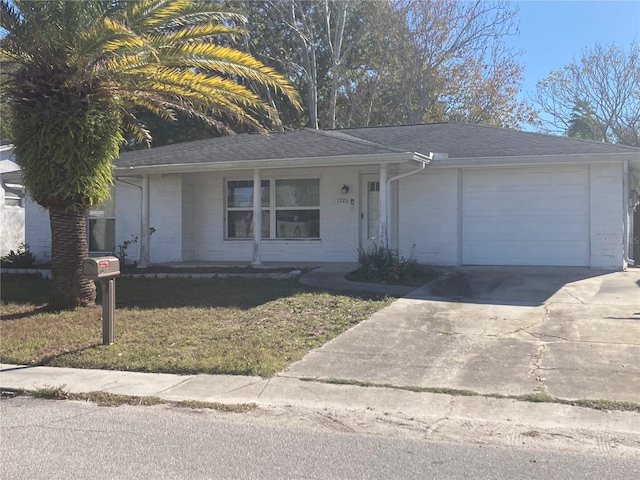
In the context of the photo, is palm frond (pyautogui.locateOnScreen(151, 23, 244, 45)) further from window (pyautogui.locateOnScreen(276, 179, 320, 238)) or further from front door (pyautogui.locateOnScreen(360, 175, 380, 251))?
front door (pyautogui.locateOnScreen(360, 175, 380, 251))

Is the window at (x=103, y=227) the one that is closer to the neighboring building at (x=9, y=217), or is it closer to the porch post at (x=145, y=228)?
the porch post at (x=145, y=228)

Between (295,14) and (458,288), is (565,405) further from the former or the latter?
(295,14)

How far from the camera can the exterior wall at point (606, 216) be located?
42.7 ft

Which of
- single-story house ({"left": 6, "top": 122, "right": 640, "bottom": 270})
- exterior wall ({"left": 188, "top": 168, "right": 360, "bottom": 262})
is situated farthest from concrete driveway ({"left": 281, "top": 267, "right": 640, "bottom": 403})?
exterior wall ({"left": 188, "top": 168, "right": 360, "bottom": 262})

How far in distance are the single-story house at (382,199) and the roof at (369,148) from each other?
0.04 metres

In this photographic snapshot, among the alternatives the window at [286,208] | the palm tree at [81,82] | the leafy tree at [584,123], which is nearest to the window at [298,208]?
the window at [286,208]

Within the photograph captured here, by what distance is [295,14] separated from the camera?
97.7 feet

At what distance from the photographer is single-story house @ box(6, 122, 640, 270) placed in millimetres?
13156

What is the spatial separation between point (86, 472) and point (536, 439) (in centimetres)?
356

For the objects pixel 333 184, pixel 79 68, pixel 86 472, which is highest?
pixel 79 68

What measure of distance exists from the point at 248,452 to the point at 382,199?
29.4ft

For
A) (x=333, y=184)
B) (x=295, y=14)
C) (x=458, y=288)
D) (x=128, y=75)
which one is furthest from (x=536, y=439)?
(x=295, y=14)

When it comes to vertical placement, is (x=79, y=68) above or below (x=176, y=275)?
above

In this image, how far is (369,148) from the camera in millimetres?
12961
